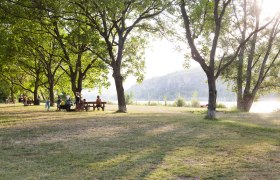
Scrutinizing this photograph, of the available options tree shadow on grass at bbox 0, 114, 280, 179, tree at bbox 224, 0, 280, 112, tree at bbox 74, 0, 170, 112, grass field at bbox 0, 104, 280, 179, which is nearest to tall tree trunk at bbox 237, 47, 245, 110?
tree at bbox 224, 0, 280, 112

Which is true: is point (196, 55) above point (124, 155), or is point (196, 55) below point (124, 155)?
above

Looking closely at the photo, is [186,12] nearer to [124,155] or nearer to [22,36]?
[124,155]

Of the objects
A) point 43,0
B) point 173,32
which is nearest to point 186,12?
point 173,32

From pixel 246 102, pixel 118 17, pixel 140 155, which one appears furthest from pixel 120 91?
pixel 140 155

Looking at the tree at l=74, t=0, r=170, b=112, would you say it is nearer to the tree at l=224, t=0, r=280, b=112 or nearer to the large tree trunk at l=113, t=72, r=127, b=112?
the large tree trunk at l=113, t=72, r=127, b=112

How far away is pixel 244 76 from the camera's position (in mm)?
37562

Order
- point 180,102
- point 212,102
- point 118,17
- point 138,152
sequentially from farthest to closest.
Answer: point 180,102 < point 118,17 < point 212,102 < point 138,152

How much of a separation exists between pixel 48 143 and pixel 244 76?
2933 cm

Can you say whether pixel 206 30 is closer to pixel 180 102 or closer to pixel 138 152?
pixel 138 152

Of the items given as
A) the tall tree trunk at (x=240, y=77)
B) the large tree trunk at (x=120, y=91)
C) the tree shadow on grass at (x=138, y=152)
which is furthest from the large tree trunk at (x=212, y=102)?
the tall tree trunk at (x=240, y=77)

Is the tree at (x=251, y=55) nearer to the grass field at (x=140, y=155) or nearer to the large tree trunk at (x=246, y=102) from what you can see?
the large tree trunk at (x=246, y=102)

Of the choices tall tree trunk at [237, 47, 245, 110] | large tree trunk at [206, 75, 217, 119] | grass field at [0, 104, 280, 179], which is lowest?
grass field at [0, 104, 280, 179]

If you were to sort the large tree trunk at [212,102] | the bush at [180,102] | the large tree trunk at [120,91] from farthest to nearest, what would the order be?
the bush at [180,102] → the large tree trunk at [120,91] → the large tree trunk at [212,102]

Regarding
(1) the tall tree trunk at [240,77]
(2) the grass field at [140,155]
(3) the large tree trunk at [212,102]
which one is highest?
(1) the tall tree trunk at [240,77]
